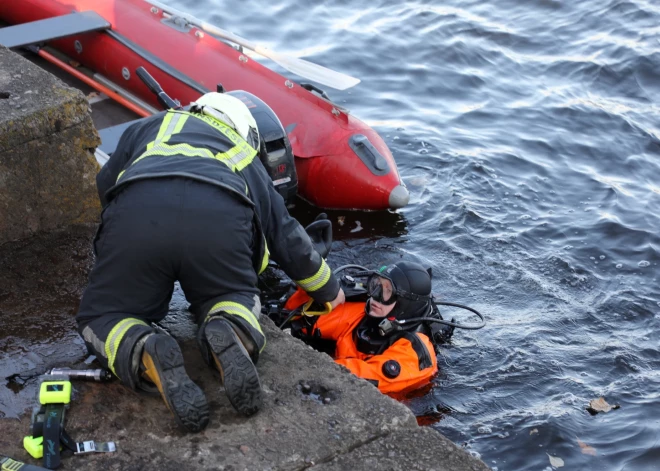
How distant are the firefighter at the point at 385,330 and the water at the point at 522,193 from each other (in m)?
0.43

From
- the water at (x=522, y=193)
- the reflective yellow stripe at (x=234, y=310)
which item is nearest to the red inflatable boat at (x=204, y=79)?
the water at (x=522, y=193)

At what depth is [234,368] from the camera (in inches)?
123

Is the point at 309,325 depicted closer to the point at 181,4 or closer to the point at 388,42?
the point at 388,42

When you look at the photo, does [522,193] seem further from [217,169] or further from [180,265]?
[180,265]

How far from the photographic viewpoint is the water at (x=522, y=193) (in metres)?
5.04

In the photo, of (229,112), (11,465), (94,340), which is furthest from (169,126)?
(11,465)

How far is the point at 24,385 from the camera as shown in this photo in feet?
11.1

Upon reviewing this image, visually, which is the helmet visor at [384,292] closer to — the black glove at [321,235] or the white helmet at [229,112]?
the black glove at [321,235]

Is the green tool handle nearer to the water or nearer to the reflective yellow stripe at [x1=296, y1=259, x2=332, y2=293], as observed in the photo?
the reflective yellow stripe at [x1=296, y1=259, x2=332, y2=293]

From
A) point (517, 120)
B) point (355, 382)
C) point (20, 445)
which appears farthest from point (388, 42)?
point (20, 445)

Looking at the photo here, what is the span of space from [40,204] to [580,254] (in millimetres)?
4342

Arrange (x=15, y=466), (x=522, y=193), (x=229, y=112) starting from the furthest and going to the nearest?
(x=522, y=193), (x=229, y=112), (x=15, y=466)

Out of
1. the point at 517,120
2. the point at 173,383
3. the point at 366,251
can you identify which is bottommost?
the point at 366,251

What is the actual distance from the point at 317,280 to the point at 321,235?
60 cm
